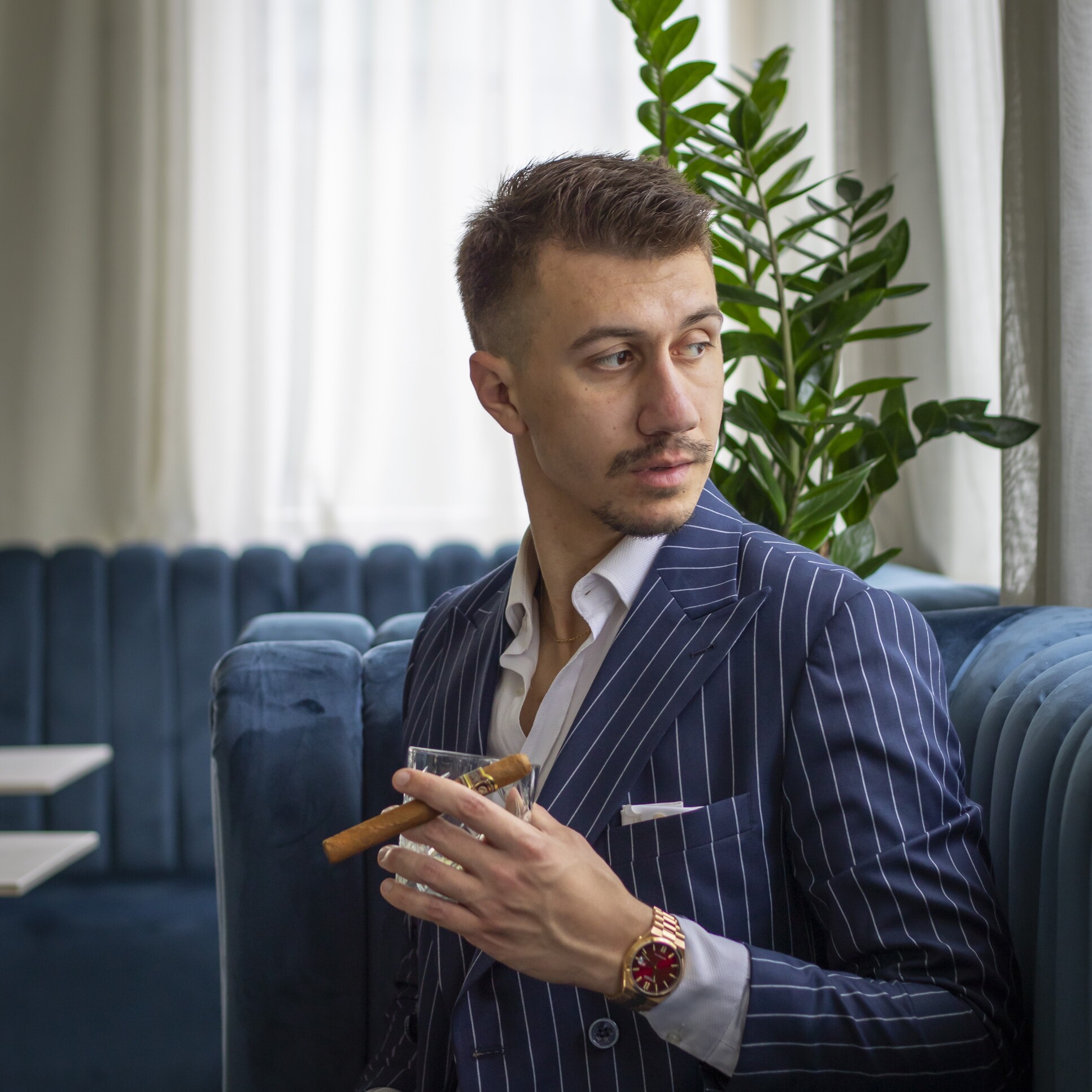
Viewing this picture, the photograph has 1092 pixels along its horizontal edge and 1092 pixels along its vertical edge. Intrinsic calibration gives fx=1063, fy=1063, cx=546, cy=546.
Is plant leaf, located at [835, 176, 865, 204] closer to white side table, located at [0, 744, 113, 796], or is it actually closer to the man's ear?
the man's ear

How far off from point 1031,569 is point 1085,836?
64 centimetres

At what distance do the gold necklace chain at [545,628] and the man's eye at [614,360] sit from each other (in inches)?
10.3

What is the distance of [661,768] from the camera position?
879mm

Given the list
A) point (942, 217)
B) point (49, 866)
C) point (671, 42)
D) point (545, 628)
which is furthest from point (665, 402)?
point (49, 866)

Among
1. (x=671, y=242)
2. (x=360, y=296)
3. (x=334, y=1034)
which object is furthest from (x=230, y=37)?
(x=334, y=1034)

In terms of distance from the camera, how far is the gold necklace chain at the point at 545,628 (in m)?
1.09

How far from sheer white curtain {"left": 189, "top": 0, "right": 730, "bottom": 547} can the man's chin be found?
204cm

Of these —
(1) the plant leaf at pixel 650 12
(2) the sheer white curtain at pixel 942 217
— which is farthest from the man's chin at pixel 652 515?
(2) the sheer white curtain at pixel 942 217

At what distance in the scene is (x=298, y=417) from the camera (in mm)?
3035

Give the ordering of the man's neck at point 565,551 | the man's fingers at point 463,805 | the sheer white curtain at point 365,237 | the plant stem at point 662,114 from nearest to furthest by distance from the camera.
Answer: the man's fingers at point 463,805 < the man's neck at point 565,551 < the plant stem at point 662,114 < the sheer white curtain at point 365,237

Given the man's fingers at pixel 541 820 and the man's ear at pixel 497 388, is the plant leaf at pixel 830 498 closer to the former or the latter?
the man's ear at pixel 497 388

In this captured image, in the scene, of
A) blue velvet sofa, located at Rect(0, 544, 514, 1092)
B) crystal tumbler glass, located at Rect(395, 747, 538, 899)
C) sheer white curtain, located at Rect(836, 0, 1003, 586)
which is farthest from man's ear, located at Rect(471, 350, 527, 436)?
blue velvet sofa, located at Rect(0, 544, 514, 1092)

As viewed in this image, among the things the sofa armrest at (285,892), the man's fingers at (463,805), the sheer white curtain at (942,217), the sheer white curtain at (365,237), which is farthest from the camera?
the sheer white curtain at (365,237)

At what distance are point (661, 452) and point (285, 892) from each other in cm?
71
